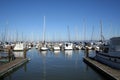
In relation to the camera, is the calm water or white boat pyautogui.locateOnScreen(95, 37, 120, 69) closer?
the calm water

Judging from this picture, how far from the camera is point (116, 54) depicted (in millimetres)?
25406

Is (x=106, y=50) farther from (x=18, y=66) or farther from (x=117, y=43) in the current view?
(x=18, y=66)

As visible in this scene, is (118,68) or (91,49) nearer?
(118,68)

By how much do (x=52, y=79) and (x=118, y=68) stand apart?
7964 millimetres

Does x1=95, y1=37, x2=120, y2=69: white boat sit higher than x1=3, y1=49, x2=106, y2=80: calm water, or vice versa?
x1=95, y1=37, x2=120, y2=69: white boat

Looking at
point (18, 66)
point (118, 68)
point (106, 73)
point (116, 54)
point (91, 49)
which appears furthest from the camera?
point (91, 49)

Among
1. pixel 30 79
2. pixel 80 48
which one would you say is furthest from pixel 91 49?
pixel 30 79

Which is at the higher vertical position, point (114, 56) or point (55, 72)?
point (114, 56)

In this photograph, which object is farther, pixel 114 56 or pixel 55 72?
pixel 55 72

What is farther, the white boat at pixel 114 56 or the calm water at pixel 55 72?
the white boat at pixel 114 56

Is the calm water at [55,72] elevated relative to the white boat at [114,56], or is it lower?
lower


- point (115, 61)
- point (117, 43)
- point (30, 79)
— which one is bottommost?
point (30, 79)

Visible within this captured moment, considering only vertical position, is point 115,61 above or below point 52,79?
above

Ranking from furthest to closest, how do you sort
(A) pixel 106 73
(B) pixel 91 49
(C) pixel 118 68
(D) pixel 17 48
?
1. (B) pixel 91 49
2. (D) pixel 17 48
3. (C) pixel 118 68
4. (A) pixel 106 73
